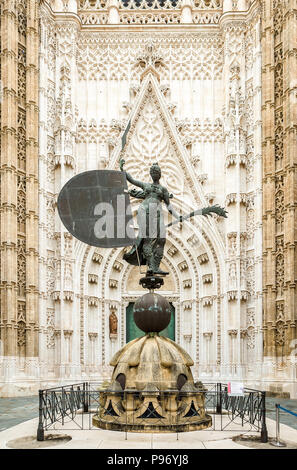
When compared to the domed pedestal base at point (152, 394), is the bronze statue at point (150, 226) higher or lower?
higher

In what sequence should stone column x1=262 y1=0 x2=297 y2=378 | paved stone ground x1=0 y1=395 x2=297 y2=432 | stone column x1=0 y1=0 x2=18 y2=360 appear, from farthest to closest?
stone column x1=262 y1=0 x2=297 y2=378 → stone column x1=0 y1=0 x2=18 y2=360 → paved stone ground x1=0 y1=395 x2=297 y2=432

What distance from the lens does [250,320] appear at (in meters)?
24.3

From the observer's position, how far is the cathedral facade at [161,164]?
22.6 m

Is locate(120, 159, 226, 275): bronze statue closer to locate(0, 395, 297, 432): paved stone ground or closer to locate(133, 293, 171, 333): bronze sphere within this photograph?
locate(133, 293, 171, 333): bronze sphere

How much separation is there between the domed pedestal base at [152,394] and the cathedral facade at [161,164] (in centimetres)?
1077

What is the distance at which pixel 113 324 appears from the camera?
26094 millimetres

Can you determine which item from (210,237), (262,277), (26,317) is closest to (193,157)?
(210,237)

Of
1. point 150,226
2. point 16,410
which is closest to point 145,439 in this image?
point 150,226

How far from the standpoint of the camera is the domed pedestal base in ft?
35.0

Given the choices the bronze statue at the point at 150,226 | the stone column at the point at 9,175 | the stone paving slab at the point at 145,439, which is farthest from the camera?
the stone column at the point at 9,175

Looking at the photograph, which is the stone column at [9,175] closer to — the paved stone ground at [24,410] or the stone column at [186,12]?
the paved stone ground at [24,410]

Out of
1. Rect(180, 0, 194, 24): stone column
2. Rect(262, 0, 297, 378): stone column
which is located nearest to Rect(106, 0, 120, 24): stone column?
Rect(180, 0, 194, 24): stone column

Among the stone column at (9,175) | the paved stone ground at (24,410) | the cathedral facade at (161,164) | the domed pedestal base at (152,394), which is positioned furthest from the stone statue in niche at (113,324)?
the domed pedestal base at (152,394)

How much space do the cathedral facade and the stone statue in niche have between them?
0.16 ft
